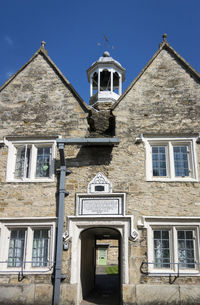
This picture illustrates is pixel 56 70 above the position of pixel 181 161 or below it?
above

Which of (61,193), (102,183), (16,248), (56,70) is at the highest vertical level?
(56,70)

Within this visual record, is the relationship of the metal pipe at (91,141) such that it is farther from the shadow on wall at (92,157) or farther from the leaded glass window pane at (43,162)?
the leaded glass window pane at (43,162)

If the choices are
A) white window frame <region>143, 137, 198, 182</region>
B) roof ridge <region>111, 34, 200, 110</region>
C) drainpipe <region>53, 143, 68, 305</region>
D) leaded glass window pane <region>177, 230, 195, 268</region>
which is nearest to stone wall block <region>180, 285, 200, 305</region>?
leaded glass window pane <region>177, 230, 195, 268</region>

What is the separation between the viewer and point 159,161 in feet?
36.6

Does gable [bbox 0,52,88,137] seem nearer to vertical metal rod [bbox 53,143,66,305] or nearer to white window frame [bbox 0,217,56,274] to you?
vertical metal rod [bbox 53,143,66,305]

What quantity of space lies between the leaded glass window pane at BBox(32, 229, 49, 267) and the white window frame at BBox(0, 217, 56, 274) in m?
0.13

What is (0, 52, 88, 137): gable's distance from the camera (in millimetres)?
11655

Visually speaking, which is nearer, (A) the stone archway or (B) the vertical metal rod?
(B) the vertical metal rod

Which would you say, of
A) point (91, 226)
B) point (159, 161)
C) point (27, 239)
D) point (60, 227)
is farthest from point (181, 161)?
point (27, 239)

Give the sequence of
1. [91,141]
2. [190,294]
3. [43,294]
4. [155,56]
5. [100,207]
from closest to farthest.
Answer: [190,294] → [43,294] → [100,207] → [91,141] → [155,56]

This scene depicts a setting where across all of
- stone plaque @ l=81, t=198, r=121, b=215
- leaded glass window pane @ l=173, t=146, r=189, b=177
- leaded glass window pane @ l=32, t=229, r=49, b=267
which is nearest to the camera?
leaded glass window pane @ l=32, t=229, r=49, b=267

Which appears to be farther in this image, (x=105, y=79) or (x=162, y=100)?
(x=105, y=79)

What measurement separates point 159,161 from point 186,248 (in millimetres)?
3128

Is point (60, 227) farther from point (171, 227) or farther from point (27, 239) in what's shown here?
point (171, 227)
